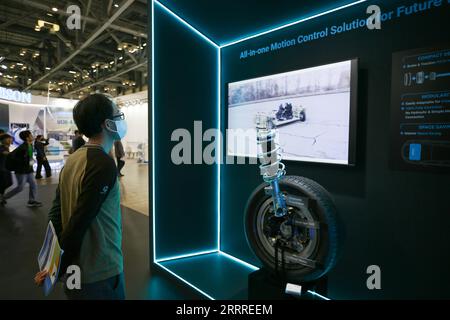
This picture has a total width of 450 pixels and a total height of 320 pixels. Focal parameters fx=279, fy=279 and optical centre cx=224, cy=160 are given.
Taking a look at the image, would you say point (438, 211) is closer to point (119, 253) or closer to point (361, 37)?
point (361, 37)

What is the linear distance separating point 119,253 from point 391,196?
5.94ft

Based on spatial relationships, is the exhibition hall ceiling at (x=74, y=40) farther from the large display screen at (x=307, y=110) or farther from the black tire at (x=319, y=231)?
the black tire at (x=319, y=231)

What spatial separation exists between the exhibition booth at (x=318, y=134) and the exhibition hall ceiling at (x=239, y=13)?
0.02 metres

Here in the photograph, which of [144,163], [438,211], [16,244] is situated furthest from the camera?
[144,163]

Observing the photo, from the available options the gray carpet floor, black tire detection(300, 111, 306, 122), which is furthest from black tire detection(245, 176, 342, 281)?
the gray carpet floor

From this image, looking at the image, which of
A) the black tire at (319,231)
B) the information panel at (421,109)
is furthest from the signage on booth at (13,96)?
the information panel at (421,109)

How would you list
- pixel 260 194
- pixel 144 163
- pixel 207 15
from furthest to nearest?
pixel 144 163 → pixel 207 15 → pixel 260 194

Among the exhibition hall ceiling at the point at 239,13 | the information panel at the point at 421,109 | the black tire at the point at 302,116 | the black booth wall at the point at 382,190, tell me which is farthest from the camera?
the black tire at the point at 302,116

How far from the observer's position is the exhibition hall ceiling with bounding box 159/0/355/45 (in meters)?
2.26

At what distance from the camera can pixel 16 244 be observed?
3.76m

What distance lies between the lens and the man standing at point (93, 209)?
1175 millimetres

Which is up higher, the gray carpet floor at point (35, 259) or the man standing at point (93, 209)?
the man standing at point (93, 209)

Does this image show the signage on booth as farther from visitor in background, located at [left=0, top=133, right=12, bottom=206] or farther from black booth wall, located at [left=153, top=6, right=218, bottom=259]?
black booth wall, located at [left=153, top=6, right=218, bottom=259]
